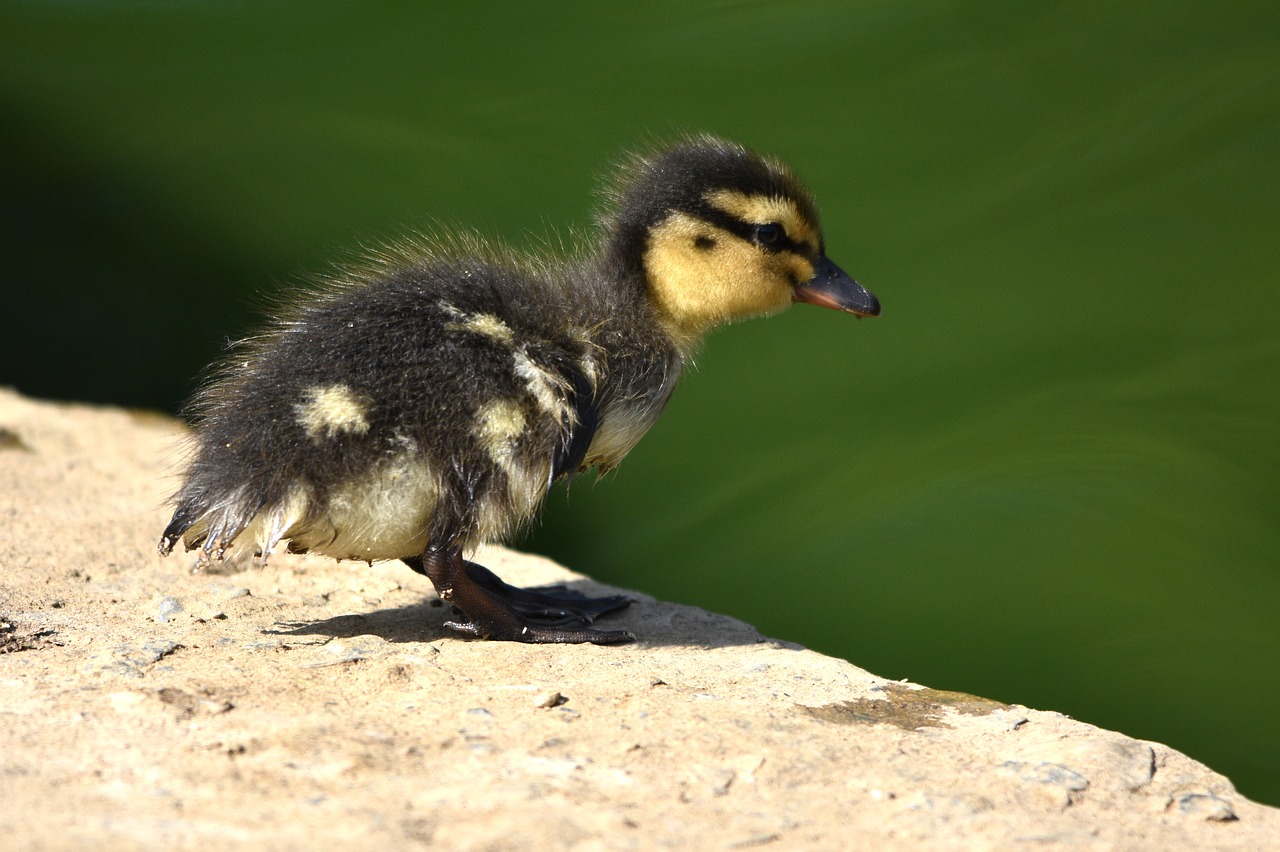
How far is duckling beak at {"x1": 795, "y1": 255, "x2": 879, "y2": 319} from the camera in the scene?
10.8 ft

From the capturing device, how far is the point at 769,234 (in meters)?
3.16

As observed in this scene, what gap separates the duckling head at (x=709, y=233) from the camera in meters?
3.10

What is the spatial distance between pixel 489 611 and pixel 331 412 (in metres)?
0.56

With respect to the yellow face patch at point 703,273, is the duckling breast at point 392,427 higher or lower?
lower

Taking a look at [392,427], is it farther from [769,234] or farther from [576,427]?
[769,234]

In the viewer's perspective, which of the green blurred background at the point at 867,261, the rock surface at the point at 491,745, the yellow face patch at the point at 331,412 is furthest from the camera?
the green blurred background at the point at 867,261

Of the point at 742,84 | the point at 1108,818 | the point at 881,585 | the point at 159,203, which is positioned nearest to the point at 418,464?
the point at 1108,818

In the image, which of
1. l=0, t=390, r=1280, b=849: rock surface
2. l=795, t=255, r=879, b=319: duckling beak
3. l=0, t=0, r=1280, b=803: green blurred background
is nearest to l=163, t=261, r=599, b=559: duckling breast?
l=0, t=390, r=1280, b=849: rock surface

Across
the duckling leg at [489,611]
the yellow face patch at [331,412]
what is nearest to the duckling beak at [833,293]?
the duckling leg at [489,611]

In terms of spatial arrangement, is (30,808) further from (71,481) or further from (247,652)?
(71,481)

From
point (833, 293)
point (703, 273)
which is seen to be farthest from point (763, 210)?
point (833, 293)

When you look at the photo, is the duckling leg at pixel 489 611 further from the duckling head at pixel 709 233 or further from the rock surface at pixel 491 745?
the duckling head at pixel 709 233

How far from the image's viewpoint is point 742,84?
4902mm

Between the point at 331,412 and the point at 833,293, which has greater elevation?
the point at 833,293
